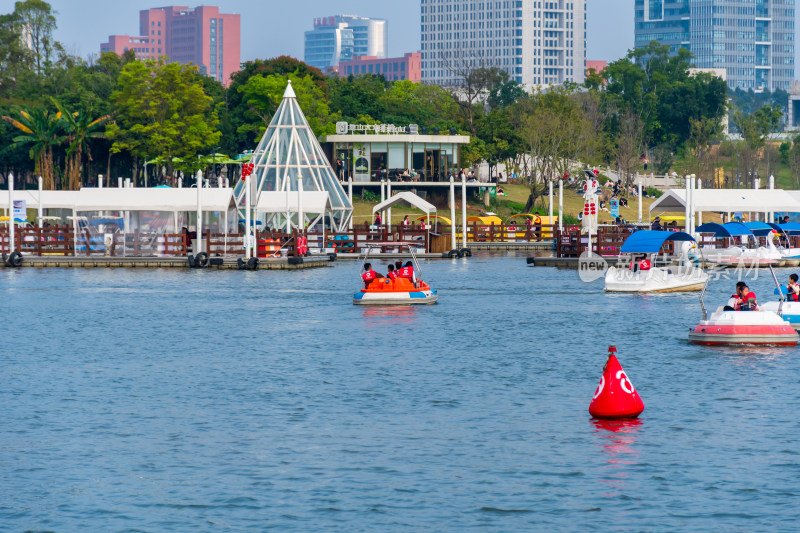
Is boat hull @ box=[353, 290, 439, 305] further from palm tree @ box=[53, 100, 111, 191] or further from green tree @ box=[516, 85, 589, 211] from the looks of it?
green tree @ box=[516, 85, 589, 211]

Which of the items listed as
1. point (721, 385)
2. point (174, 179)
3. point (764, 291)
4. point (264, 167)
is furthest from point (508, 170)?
point (721, 385)

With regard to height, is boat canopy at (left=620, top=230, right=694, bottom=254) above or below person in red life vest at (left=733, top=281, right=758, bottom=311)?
above

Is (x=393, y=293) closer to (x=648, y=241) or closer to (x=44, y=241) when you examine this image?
(x=648, y=241)

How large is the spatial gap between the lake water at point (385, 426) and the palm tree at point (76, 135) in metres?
65.4

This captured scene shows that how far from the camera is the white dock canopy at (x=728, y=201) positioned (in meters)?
76.3

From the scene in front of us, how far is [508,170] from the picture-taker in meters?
124

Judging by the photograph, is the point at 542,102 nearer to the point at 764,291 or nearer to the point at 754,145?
the point at 754,145

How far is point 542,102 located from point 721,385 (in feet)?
332

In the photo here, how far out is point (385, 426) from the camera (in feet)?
75.6

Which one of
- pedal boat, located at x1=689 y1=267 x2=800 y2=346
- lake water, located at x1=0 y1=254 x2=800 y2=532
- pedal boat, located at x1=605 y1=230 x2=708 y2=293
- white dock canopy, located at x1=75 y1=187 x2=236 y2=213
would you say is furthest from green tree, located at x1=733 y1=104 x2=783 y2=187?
pedal boat, located at x1=689 y1=267 x2=800 y2=346

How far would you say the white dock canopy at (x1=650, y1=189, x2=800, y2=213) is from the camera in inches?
3004

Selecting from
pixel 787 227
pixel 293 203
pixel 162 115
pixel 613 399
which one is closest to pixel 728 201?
pixel 787 227

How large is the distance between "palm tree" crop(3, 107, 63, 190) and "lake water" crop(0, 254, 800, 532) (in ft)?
218

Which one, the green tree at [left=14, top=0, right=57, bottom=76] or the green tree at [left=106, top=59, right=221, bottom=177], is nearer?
the green tree at [left=106, top=59, right=221, bottom=177]
